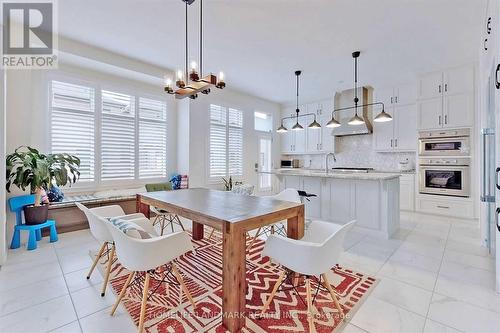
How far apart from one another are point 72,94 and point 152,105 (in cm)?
143

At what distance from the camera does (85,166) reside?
4188mm

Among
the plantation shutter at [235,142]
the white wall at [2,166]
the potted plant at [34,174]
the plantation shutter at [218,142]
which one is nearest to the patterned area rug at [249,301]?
the white wall at [2,166]

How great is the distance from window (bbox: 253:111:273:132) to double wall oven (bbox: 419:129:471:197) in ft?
12.9

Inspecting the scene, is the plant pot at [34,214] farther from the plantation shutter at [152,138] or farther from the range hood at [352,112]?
the range hood at [352,112]

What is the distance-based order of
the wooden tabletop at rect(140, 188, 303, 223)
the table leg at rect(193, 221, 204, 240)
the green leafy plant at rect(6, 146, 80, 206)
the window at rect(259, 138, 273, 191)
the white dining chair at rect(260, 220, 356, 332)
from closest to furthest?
the white dining chair at rect(260, 220, 356, 332), the wooden tabletop at rect(140, 188, 303, 223), the green leafy plant at rect(6, 146, 80, 206), the table leg at rect(193, 221, 204, 240), the window at rect(259, 138, 273, 191)

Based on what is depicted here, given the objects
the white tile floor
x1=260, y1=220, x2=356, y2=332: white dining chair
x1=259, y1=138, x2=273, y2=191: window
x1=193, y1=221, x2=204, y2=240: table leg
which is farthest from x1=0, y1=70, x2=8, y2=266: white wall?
x1=259, y1=138, x2=273, y2=191: window

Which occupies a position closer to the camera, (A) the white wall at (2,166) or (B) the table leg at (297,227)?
(B) the table leg at (297,227)

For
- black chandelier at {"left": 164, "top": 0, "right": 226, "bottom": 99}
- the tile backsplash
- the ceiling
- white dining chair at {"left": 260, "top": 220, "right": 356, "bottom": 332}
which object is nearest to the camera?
white dining chair at {"left": 260, "top": 220, "right": 356, "bottom": 332}

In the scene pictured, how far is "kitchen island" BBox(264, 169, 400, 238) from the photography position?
343cm

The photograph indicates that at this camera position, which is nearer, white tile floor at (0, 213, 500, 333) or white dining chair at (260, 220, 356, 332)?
white dining chair at (260, 220, 356, 332)

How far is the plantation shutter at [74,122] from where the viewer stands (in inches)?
152

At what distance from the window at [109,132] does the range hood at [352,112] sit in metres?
4.48

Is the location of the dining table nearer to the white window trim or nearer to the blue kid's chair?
the blue kid's chair

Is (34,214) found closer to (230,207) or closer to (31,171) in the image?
(31,171)
